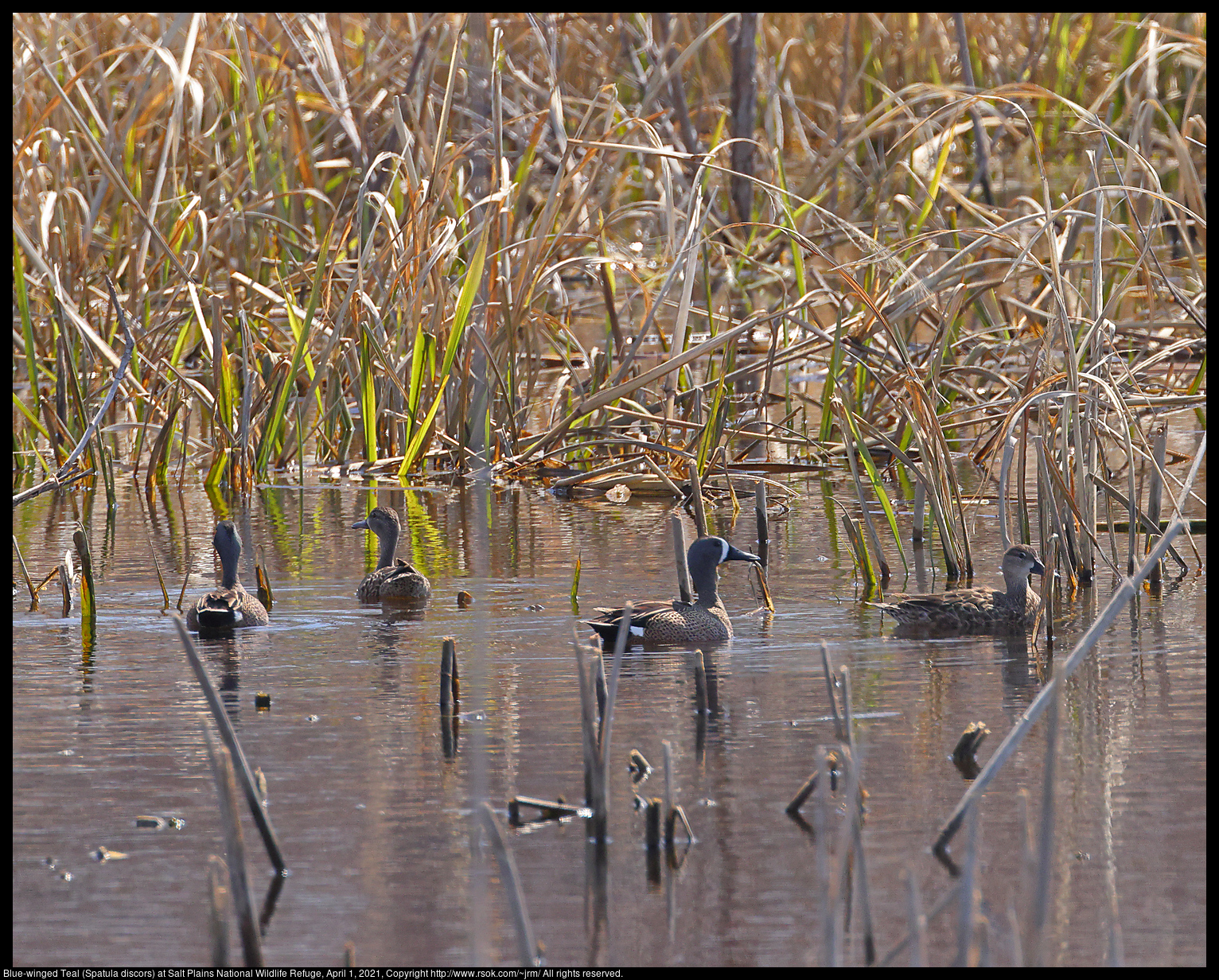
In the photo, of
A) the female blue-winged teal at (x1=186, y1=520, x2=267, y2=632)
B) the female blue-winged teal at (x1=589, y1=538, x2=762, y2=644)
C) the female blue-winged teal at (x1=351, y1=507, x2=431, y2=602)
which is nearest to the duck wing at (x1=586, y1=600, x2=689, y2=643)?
the female blue-winged teal at (x1=589, y1=538, x2=762, y2=644)

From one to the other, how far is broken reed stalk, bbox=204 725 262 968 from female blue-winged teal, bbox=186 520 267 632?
2.82 m

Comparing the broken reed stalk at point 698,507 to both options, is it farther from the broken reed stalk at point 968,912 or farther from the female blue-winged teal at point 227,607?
the broken reed stalk at point 968,912

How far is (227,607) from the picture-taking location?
6.10 meters

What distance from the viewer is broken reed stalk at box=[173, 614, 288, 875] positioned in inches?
139

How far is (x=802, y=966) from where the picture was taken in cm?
331

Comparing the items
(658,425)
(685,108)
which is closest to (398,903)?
(658,425)

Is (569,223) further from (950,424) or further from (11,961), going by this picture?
(11,961)

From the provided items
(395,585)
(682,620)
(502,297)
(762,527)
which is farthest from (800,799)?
(502,297)

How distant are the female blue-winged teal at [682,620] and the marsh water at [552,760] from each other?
10cm

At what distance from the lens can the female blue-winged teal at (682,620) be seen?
5.92 meters

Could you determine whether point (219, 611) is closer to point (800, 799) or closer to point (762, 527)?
point (762, 527)

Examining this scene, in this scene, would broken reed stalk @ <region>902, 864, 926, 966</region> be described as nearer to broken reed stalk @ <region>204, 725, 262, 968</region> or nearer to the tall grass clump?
broken reed stalk @ <region>204, 725, 262, 968</region>

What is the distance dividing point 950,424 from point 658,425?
5.01 feet

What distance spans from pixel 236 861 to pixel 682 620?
2.89 metres
